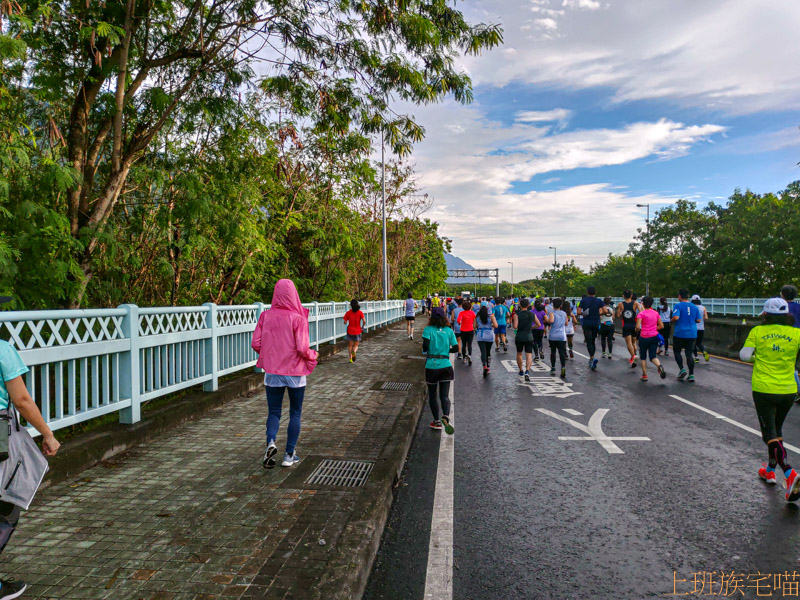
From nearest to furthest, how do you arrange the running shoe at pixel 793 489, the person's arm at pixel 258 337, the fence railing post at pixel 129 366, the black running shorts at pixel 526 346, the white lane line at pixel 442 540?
the white lane line at pixel 442 540 < the running shoe at pixel 793 489 < the person's arm at pixel 258 337 < the fence railing post at pixel 129 366 < the black running shorts at pixel 526 346

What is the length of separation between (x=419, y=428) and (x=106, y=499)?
3922 millimetres

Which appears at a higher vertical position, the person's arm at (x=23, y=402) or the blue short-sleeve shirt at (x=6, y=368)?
the blue short-sleeve shirt at (x=6, y=368)

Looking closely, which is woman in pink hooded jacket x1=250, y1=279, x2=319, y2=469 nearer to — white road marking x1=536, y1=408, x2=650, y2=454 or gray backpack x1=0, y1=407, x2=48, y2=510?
gray backpack x1=0, y1=407, x2=48, y2=510

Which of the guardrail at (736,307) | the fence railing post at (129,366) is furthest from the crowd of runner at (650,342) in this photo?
the guardrail at (736,307)

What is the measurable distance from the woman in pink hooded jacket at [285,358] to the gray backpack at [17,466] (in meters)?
2.47

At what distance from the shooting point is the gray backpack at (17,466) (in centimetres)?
250

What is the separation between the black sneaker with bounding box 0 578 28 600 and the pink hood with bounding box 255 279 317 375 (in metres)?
2.52

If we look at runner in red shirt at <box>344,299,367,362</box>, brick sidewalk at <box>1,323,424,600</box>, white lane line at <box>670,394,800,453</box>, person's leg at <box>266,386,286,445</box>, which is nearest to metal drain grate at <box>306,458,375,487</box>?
brick sidewalk at <box>1,323,424,600</box>

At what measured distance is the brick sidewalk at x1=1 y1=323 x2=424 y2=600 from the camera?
2910 mm

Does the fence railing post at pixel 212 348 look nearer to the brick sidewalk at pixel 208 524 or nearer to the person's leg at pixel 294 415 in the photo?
the brick sidewalk at pixel 208 524

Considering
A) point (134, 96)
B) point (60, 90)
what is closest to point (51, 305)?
point (60, 90)

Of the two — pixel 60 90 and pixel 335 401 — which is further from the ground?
pixel 60 90

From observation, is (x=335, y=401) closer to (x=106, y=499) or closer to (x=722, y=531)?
(x=106, y=499)

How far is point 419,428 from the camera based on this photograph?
7133 mm
